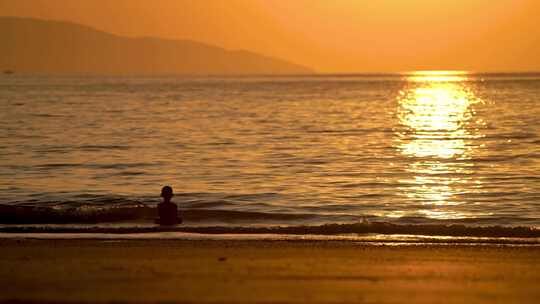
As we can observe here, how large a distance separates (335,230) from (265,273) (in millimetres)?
5872

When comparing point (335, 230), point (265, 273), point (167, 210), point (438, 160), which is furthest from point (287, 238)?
point (438, 160)

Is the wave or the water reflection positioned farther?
the water reflection

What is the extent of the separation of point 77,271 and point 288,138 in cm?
3405

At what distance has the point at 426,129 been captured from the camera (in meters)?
53.5

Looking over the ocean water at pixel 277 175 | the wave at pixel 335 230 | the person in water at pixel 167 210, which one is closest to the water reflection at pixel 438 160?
the ocean water at pixel 277 175

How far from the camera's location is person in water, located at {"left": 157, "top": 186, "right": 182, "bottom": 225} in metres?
16.8

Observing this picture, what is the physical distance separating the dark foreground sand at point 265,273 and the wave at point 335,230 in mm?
2282

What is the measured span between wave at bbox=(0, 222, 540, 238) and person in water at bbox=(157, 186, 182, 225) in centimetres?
27

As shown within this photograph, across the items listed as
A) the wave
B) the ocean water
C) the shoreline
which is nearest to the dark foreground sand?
the shoreline

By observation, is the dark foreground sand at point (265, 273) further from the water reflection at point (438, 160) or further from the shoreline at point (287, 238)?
the water reflection at point (438, 160)

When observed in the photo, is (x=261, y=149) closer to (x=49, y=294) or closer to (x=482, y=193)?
(x=482, y=193)

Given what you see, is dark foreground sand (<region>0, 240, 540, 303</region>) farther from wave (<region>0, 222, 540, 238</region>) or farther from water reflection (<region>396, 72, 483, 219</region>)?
water reflection (<region>396, 72, 483, 219</region>)

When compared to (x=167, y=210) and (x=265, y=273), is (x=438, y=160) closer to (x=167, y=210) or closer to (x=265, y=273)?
(x=167, y=210)

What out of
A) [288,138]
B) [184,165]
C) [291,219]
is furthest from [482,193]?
[288,138]
